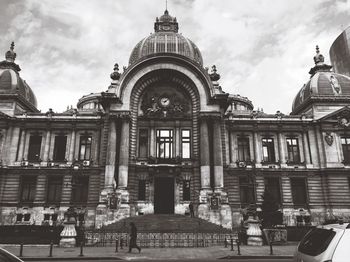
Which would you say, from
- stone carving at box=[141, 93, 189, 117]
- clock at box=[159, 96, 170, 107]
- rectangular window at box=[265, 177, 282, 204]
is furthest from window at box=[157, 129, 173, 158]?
rectangular window at box=[265, 177, 282, 204]

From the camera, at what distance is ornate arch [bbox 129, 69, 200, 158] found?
35725 mm

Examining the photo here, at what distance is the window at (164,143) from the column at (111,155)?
5.21 metres

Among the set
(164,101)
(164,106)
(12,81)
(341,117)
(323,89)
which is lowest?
(341,117)

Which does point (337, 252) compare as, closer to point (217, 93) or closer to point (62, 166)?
point (217, 93)

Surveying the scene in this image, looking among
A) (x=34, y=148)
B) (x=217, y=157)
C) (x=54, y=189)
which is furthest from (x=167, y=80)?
(x=54, y=189)

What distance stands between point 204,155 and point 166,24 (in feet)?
79.8

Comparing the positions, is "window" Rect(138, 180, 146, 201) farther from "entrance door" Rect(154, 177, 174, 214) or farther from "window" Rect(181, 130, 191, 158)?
"window" Rect(181, 130, 191, 158)

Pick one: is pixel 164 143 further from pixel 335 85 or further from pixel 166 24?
pixel 335 85

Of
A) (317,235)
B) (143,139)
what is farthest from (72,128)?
(317,235)

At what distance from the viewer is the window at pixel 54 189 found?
36562mm

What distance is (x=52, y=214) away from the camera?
35500 millimetres

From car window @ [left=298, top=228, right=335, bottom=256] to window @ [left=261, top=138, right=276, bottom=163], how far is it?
33.6 metres

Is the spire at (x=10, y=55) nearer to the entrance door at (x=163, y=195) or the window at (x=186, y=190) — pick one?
the entrance door at (x=163, y=195)

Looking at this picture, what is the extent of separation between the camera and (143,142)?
36.2 metres
